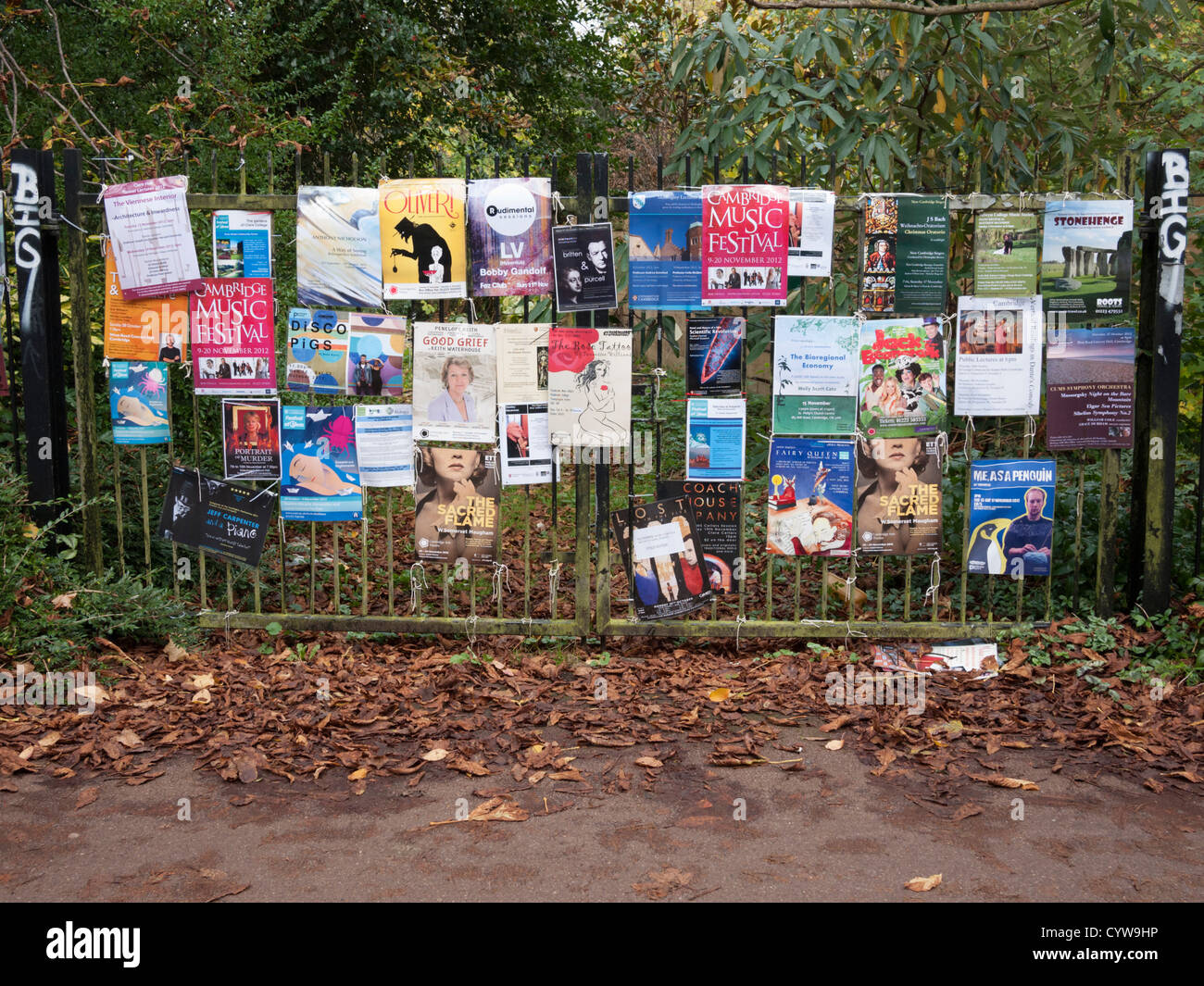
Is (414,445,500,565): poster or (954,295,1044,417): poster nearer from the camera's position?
(954,295,1044,417): poster

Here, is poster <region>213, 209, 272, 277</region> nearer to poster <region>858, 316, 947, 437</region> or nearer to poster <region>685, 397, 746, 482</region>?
poster <region>685, 397, 746, 482</region>

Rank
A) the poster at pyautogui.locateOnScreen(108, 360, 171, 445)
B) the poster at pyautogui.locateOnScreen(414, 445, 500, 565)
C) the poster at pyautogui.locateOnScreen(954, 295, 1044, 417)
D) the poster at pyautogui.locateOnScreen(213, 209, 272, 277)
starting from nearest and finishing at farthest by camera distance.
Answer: the poster at pyautogui.locateOnScreen(954, 295, 1044, 417) < the poster at pyautogui.locateOnScreen(213, 209, 272, 277) < the poster at pyautogui.locateOnScreen(414, 445, 500, 565) < the poster at pyautogui.locateOnScreen(108, 360, 171, 445)

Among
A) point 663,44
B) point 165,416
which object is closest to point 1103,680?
point 165,416

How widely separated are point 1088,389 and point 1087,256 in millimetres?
720

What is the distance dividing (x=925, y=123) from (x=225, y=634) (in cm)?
578

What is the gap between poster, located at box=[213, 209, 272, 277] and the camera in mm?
5812

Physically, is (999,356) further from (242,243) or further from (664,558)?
(242,243)

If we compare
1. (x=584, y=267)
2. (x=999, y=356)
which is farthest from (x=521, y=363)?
(x=999, y=356)

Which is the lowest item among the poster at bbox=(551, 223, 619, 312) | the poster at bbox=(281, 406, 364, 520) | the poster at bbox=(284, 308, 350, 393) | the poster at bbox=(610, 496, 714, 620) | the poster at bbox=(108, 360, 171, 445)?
the poster at bbox=(610, 496, 714, 620)

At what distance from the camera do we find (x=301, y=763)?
4.60m

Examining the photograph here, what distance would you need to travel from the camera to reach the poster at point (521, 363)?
577 centimetres

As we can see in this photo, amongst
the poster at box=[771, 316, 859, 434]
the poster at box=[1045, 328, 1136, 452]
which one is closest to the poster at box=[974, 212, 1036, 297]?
the poster at box=[1045, 328, 1136, 452]

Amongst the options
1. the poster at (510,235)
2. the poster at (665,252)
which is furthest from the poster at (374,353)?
the poster at (665,252)

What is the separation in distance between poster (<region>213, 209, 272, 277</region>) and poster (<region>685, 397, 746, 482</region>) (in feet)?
8.22
